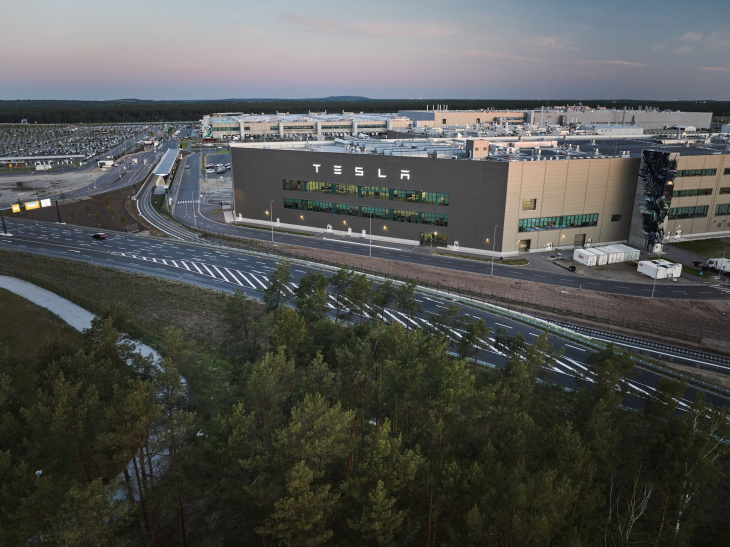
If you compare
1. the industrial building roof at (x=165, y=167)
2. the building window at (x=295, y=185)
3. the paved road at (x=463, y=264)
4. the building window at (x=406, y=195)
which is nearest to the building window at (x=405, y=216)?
the building window at (x=406, y=195)

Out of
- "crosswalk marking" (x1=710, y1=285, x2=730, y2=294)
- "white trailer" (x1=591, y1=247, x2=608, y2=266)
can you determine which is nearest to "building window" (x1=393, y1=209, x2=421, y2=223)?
"white trailer" (x1=591, y1=247, x2=608, y2=266)

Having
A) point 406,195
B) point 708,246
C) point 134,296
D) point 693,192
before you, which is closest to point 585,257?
point 708,246

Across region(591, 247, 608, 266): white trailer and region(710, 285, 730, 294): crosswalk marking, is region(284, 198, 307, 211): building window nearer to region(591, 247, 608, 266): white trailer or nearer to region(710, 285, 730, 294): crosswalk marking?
region(591, 247, 608, 266): white trailer

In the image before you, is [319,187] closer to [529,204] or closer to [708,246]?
[529,204]

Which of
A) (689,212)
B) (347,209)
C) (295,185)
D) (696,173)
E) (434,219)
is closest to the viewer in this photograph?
(434,219)

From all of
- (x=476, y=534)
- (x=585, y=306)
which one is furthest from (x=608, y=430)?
(x=585, y=306)
